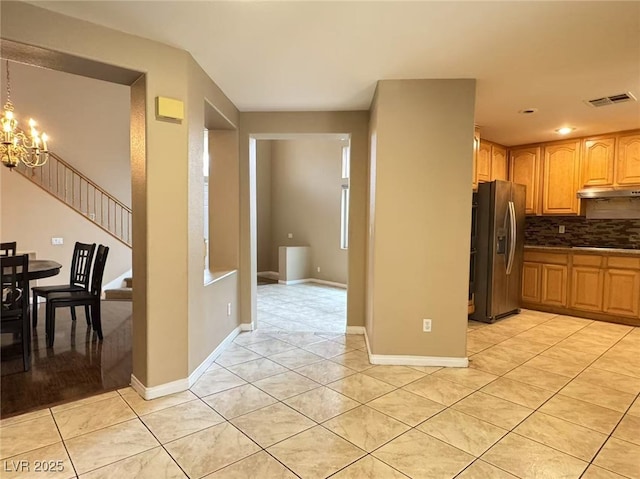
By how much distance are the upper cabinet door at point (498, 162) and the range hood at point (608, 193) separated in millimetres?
1075

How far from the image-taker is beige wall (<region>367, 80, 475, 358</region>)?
3240 millimetres

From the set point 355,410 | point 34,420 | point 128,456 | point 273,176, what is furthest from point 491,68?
point 273,176

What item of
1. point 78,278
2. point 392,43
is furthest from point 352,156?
point 78,278

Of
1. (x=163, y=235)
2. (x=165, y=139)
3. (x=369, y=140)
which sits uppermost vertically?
(x=369, y=140)

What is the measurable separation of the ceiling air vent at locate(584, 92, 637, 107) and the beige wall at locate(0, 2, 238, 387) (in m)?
3.82

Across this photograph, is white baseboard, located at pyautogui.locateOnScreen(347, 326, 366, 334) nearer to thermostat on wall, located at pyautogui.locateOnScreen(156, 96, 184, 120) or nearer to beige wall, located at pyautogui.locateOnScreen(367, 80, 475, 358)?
beige wall, located at pyautogui.locateOnScreen(367, 80, 475, 358)

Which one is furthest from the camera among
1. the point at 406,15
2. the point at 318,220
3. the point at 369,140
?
the point at 318,220

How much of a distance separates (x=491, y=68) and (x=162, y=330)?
10.7ft

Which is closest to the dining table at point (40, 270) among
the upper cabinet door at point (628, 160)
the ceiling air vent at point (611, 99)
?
the ceiling air vent at point (611, 99)

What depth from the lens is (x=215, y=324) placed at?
3.49 metres

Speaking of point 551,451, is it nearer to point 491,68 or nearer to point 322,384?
point 322,384

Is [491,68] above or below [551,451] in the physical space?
above

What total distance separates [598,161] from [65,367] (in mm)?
6681

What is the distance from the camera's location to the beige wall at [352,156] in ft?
13.8
